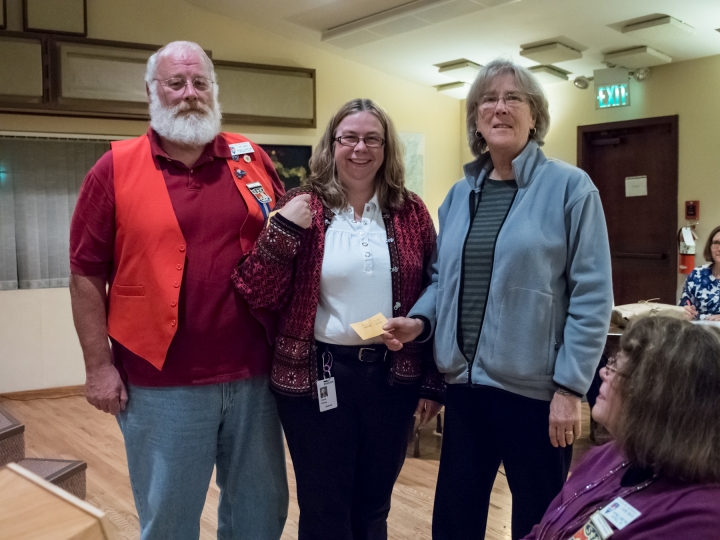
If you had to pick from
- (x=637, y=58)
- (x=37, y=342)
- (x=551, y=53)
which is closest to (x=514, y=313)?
(x=551, y=53)

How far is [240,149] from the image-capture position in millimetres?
1812

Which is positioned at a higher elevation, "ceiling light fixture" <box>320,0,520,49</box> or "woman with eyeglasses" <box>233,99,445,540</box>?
"ceiling light fixture" <box>320,0,520,49</box>

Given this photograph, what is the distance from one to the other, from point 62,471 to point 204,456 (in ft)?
5.23

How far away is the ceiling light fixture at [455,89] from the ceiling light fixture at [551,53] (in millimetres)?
1356

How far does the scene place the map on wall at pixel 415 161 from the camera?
6.83m

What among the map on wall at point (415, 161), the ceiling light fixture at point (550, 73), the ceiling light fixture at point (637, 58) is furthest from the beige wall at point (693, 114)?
the map on wall at point (415, 161)

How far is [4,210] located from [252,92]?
7.31 ft

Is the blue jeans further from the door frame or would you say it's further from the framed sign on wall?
the door frame

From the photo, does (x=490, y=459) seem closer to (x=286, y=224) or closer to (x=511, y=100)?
(x=286, y=224)

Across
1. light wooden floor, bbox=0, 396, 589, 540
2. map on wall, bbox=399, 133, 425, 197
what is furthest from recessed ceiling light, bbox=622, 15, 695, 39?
light wooden floor, bbox=0, 396, 589, 540

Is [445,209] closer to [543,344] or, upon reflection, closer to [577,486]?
[543,344]

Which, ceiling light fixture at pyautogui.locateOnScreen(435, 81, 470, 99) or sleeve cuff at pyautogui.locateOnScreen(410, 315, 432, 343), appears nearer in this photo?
sleeve cuff at pyautogui.locateOnScreen(410, 315, 432, 343)

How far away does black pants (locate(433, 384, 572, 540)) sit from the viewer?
156cm

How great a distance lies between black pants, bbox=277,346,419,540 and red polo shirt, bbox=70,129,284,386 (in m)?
0.22
